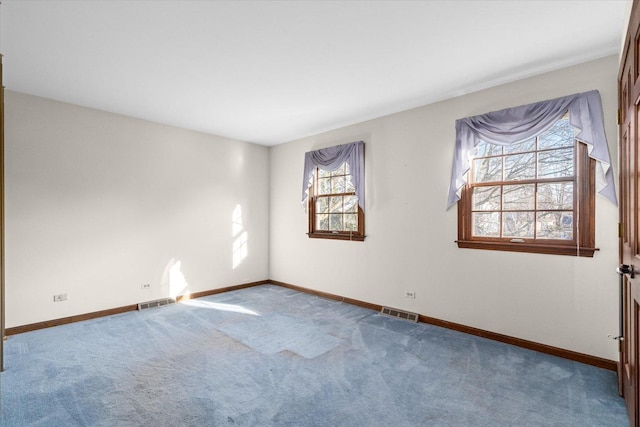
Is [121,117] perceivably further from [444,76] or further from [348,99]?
[444,76]

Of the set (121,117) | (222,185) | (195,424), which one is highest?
(121,117)

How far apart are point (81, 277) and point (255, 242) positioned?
271 centimetres

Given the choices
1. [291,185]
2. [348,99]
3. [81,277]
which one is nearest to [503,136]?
[348,99]

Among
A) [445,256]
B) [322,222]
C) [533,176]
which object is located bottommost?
[445,256]

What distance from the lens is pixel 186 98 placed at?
12.7 feet

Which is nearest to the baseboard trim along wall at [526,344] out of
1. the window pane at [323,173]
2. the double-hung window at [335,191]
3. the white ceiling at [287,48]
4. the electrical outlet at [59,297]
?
the double-hung window at [335,191]

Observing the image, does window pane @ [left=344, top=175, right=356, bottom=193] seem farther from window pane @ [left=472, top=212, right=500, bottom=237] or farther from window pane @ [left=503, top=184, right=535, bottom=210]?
window pane @ [left=503, top=184, right=535, bottom=210]

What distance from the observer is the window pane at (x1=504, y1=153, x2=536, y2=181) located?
329cm

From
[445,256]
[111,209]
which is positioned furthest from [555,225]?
[111,209]

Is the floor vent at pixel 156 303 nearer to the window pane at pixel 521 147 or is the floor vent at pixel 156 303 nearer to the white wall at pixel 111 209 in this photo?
the white wall at pixel 111 209

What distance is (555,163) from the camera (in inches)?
124

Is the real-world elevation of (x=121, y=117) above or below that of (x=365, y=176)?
above

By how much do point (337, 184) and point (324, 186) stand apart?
0.93ft

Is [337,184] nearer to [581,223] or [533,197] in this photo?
[533,197]
